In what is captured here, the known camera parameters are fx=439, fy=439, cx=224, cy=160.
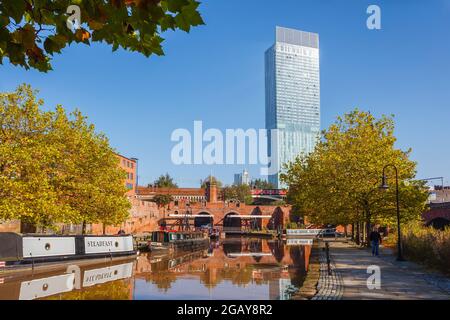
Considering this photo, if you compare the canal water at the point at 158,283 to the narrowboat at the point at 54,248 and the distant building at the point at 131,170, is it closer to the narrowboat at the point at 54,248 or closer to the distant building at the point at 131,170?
the narrowboat at the point at 54,248

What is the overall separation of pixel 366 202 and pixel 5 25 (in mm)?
31905

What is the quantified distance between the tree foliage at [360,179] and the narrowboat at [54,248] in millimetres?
15840

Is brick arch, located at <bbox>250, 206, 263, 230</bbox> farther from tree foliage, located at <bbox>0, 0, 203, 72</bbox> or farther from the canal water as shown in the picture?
tree foliage, located at <bbox>0, 0, 203, 72</bbox>

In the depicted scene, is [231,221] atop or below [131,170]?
below

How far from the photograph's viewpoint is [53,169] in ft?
89.4

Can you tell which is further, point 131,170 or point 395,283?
point 131,170

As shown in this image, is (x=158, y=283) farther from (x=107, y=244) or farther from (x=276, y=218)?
(x=276, y=218)

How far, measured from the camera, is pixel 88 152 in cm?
3178

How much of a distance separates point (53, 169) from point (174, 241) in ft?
66.3

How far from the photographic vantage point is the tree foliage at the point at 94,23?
13.7 feet

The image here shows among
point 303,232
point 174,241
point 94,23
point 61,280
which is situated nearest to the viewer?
point 94,23

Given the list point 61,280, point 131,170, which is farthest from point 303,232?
point 61,280

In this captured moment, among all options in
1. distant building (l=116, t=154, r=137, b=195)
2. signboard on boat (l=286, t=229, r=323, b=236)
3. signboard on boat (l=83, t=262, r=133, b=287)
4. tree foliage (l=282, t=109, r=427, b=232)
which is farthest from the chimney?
signboard on boat (l=83, t=262, r=133, b=287)
